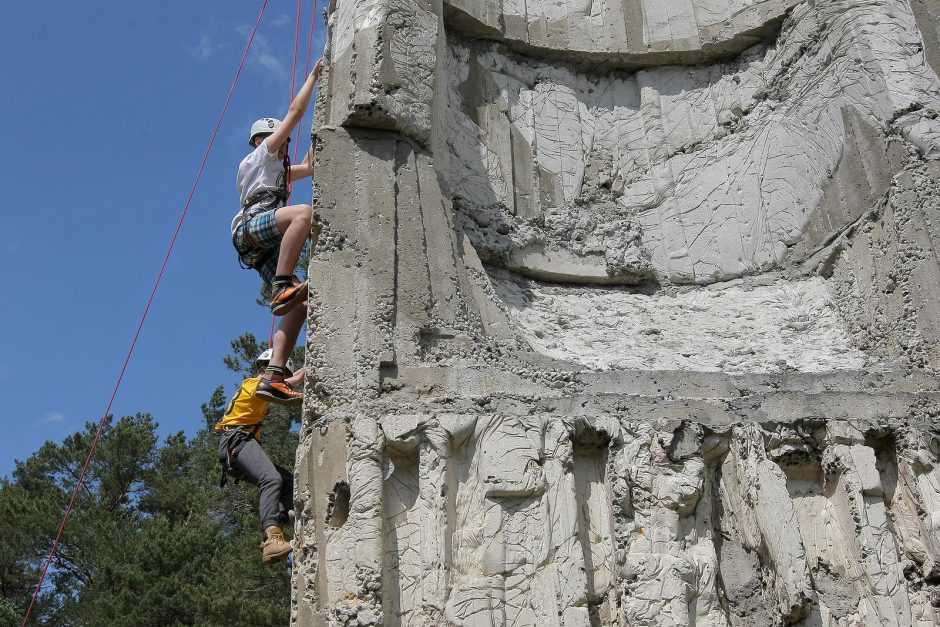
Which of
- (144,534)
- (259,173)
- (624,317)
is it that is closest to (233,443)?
(259,173)

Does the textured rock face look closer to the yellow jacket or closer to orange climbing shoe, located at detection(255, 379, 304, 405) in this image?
orange climbing shoe, located at detection(255, 379, 304, 405)

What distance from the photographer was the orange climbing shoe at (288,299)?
6.33m

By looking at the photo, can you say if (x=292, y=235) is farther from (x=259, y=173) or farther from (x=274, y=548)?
(x=274, y=548)

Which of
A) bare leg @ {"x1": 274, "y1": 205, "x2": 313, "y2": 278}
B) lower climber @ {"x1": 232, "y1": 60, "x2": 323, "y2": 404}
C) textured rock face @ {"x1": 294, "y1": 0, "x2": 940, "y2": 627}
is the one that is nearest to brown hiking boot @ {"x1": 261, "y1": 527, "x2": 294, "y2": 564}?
textured rock face @ {"x1": 294, "y1": 0, "x2": 940, "y2": 627}

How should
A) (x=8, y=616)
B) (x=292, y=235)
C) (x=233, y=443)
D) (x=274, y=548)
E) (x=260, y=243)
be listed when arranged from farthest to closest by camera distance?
(x=8, y=616) < (x=260, y=243) < (x=233, y=443) < (x=292, y=235) < (x=274, y=548)

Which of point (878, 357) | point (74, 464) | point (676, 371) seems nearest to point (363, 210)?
point (676, 371)

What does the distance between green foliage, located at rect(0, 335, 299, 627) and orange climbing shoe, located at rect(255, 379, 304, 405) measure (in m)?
6.24

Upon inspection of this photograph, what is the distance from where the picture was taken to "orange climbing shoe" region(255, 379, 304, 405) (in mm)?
6379

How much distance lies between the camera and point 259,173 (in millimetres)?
6938

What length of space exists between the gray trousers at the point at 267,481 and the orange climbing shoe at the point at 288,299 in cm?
88

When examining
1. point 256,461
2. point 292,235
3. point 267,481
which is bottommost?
point 267,481

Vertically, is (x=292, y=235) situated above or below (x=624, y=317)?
above

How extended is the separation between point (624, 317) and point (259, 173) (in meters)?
2.62

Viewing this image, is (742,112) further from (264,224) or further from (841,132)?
(264,224)
